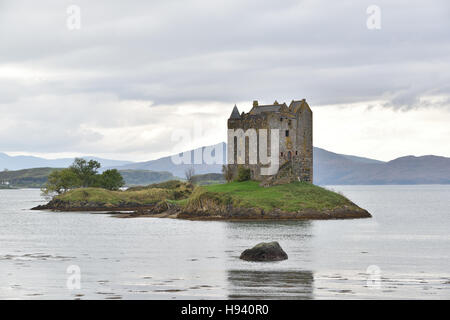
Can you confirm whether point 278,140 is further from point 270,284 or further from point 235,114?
point 270,284

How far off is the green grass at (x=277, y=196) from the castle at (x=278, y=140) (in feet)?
12.1

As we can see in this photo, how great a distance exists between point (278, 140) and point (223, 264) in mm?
64438

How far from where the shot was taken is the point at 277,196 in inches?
3885

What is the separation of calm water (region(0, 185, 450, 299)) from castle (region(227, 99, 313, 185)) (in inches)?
1028

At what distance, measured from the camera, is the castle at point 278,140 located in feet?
356

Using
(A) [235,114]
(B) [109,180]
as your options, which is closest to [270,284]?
(A) [235,114]

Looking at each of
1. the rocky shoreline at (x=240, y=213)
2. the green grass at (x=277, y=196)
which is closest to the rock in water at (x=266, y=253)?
the rocky shoreline at (x=240, y=213)

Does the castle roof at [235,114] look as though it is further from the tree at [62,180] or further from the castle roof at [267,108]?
the tree at [62,180]

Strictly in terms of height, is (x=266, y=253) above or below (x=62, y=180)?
below

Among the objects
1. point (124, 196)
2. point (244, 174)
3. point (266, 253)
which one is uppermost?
point (244, 174)

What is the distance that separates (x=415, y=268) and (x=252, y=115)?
6955cm

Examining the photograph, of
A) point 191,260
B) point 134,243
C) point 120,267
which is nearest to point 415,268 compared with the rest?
point 191,260

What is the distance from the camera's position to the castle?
108375 millimetres
